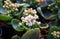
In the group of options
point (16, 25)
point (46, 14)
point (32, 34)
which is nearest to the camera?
point (32, 34)

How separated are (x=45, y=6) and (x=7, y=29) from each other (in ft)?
0.90

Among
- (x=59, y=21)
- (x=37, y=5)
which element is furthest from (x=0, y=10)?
(x=59, y=21)

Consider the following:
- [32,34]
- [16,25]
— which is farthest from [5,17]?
[32,34]

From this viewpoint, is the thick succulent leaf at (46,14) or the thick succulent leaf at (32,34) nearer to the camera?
the thick succulent leaf at (32,34)

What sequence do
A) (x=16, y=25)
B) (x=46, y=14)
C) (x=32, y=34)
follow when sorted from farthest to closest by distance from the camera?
(x=46, y=14) → (x=16, y=25) → (x=32, y=34)

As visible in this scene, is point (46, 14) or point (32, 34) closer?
point (32, 34)

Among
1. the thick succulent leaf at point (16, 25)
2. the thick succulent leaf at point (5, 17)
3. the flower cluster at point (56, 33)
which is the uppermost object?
the thick succulent leaf at point (5, 17)

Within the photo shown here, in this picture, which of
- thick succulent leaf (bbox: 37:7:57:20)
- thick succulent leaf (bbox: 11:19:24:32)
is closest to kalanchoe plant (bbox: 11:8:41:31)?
thick succulent leaf (bbox: 11:19:24:32)

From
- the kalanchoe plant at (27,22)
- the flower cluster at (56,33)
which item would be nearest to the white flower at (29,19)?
the kalanchoe plant at (27,22)

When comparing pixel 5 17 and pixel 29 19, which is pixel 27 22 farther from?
pixel 5 17

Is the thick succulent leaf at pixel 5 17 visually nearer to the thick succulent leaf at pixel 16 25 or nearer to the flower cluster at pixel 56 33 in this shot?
the thick succulent leaf at pixel 16 25

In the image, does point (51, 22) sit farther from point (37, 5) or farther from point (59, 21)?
point (37, 5)

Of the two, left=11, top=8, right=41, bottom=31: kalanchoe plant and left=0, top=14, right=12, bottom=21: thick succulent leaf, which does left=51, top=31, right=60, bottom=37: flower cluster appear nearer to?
left=11, top=8, right=41, bottom=31: kalanchoe plant

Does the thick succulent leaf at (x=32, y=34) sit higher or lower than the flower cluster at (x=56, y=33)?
higher
